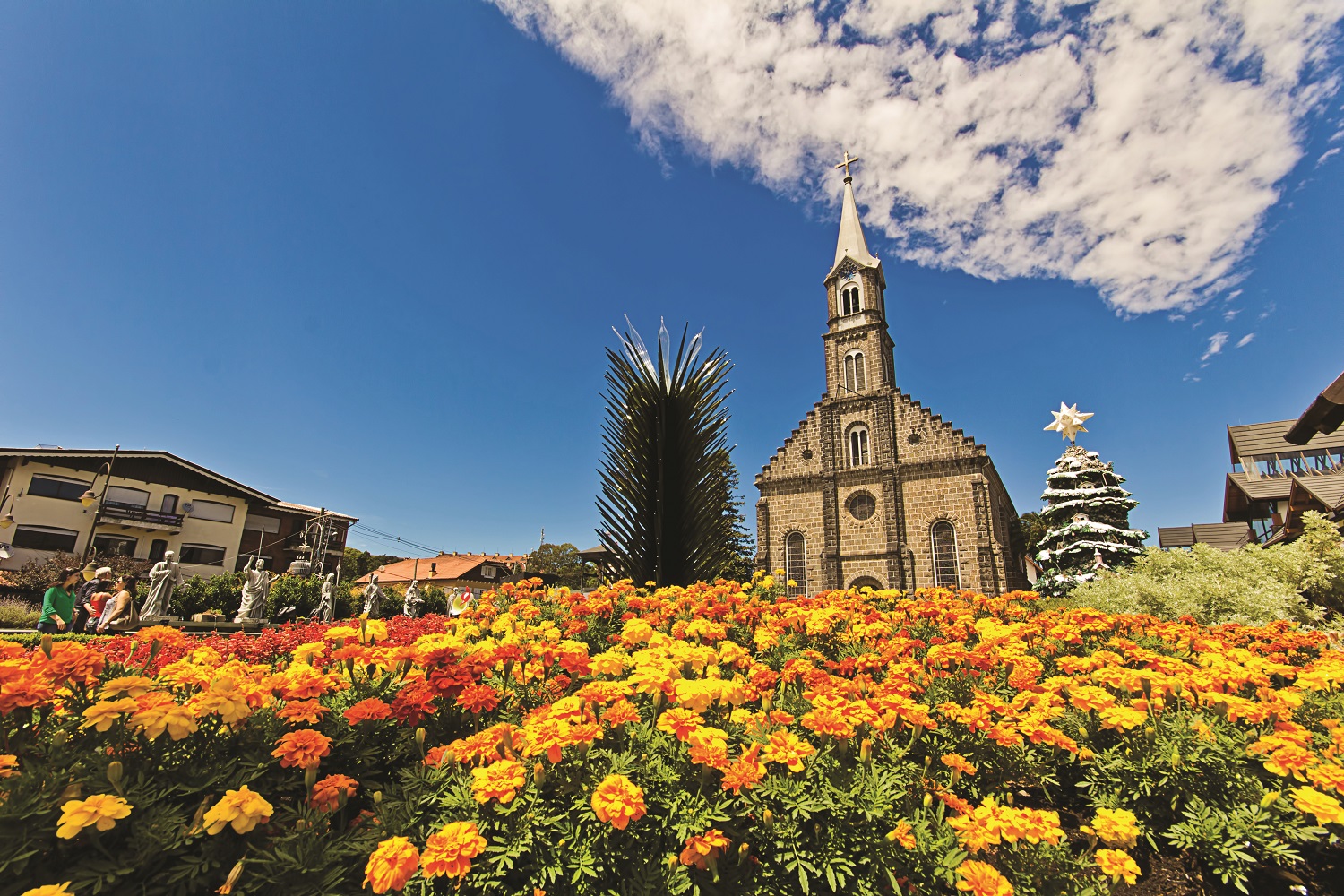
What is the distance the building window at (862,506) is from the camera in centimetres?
2639

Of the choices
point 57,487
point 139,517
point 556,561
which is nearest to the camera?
point 57,487

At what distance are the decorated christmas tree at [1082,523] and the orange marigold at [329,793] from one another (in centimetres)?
2492

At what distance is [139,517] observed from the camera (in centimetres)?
2728

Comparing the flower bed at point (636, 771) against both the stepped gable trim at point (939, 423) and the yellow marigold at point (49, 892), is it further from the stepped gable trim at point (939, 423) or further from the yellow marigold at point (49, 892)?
the stepped gable trim at point (939, 423)

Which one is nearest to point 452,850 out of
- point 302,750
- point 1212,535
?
point 302,750

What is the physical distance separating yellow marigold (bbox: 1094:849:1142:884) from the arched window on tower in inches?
1118

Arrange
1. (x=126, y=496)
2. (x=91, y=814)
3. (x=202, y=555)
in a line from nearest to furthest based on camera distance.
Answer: (x=91, y=814) → (x=126, y=496) → (x=202, y=555)

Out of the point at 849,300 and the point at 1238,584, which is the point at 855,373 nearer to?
the point at 849,300

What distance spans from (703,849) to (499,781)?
0.61 meters

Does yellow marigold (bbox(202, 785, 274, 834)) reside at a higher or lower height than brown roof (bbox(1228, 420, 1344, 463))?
lower

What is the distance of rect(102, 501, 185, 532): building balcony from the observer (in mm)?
26688

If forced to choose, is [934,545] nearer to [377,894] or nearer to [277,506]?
[377,894]

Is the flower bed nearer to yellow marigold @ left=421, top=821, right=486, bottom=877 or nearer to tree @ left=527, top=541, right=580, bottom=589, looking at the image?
yellow marigold @ left=421, top=821, right=486, bottom=877

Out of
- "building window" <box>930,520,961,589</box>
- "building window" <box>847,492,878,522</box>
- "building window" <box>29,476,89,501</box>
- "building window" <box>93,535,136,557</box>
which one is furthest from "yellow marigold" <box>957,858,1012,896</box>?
"building window" <box>29,476,89,501</box>
